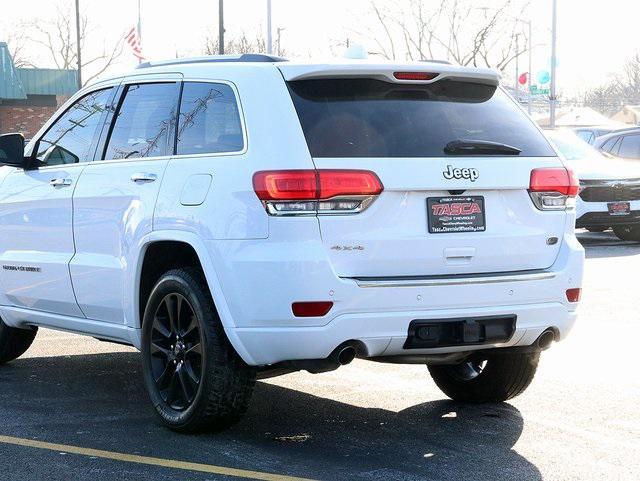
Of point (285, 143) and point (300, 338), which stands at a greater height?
point (285, 143)

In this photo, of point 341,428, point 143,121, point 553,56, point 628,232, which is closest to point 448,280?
point 341,428

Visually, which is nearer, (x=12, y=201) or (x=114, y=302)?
(x=114, y=302)

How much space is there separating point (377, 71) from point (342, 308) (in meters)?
1.19

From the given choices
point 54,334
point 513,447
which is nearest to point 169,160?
point 513,447

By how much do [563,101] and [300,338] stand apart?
145397 mm

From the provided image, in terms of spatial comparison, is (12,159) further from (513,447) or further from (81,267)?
(513,447)

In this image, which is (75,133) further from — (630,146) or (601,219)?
(630,146)

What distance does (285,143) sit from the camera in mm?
5785

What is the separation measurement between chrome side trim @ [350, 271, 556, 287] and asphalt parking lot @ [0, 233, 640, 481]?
0.82 m

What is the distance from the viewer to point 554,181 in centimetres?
629

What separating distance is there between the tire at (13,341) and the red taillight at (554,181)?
3.71 meters

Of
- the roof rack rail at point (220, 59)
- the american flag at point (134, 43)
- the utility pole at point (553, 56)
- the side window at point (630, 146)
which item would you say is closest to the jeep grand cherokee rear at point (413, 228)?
the roof rack rail at point (220, 59)

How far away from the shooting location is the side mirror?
7.68 m

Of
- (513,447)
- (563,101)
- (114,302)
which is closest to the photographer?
(513,447)
